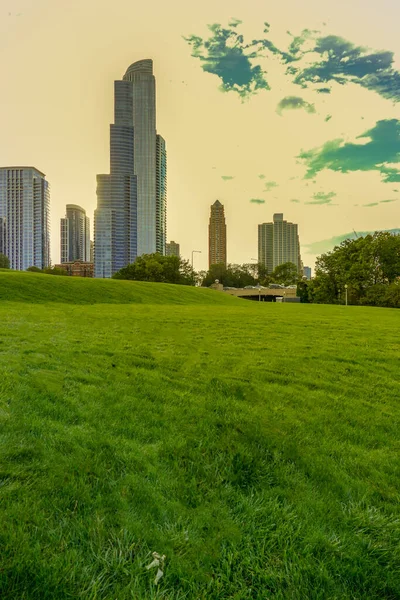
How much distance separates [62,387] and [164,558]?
123 inches

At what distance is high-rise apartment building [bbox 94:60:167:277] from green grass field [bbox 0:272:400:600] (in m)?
157

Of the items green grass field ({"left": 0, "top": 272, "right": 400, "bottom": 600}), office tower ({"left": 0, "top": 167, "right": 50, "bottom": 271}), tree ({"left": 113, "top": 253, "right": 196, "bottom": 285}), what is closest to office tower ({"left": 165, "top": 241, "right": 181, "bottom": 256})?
office tower ({"left": 0, "top": 167, "right": 50, "bottom": 271})

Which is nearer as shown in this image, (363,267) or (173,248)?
(363,267)

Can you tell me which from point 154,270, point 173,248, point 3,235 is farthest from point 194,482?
point 173,248

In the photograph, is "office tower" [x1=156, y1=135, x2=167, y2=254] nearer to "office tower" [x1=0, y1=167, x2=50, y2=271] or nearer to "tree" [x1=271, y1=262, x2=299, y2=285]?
"office tower" [x1=0, y1=167, x2=50, y2=271]

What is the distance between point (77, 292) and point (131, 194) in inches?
6087

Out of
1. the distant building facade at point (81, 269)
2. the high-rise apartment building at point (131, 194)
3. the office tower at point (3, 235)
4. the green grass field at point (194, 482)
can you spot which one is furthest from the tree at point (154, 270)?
the distant building facade at point (81, 269)

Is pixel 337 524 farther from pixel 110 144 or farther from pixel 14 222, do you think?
pixel 110 144

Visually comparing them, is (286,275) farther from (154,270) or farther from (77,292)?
(77,292)

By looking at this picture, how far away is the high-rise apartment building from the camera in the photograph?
162 metres

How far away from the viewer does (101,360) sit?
6426 mm

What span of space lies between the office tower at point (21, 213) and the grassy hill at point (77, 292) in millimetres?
126903

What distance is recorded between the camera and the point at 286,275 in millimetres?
116688

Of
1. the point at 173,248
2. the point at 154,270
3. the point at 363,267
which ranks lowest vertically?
the point at 363,267
